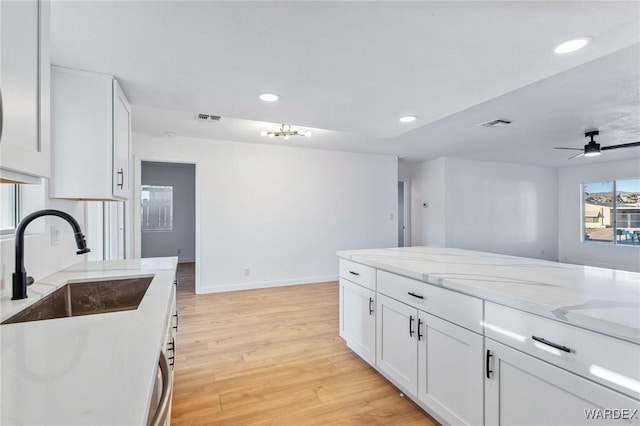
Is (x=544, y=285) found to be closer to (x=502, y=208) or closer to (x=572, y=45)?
(x=572, y=45)

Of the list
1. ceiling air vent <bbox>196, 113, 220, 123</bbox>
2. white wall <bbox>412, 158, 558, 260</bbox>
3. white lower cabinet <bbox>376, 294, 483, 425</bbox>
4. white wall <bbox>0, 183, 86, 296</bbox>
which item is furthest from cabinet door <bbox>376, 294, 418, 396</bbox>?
white wall <bbox>412, 158, 558, 260</bbox>

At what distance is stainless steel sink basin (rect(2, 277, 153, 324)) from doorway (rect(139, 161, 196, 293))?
231 inches

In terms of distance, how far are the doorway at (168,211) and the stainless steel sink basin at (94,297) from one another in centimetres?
587

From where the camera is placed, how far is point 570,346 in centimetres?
107

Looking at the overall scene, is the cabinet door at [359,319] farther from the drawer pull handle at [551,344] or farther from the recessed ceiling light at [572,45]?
the recessed ceiling light at [572,45]

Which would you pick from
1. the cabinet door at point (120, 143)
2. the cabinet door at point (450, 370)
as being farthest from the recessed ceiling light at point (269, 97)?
the cabinet door at point (450, 370)

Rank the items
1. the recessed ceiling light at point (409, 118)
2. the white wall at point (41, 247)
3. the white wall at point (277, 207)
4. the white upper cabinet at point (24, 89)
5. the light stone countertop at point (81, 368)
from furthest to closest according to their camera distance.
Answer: the white wall at point (277, 207) → the recessed ceiling light at point (409, 118) → the white wall at point (41, 247) → the white upper cabinet at point (24, 89) → the light stone countertop at point (81, 368)

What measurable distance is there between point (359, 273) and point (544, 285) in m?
1.29

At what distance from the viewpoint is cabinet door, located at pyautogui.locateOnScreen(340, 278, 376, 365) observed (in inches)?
89.4

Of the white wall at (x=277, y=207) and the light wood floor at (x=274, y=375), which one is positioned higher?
the white wall at (x=277, y=207)

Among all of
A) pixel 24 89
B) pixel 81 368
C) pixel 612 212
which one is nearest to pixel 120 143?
pixel 24 89

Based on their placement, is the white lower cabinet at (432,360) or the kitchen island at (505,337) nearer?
the kitchen island at (505,337)

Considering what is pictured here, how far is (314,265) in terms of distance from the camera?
539 centimetres

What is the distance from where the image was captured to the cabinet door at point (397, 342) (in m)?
1.84
